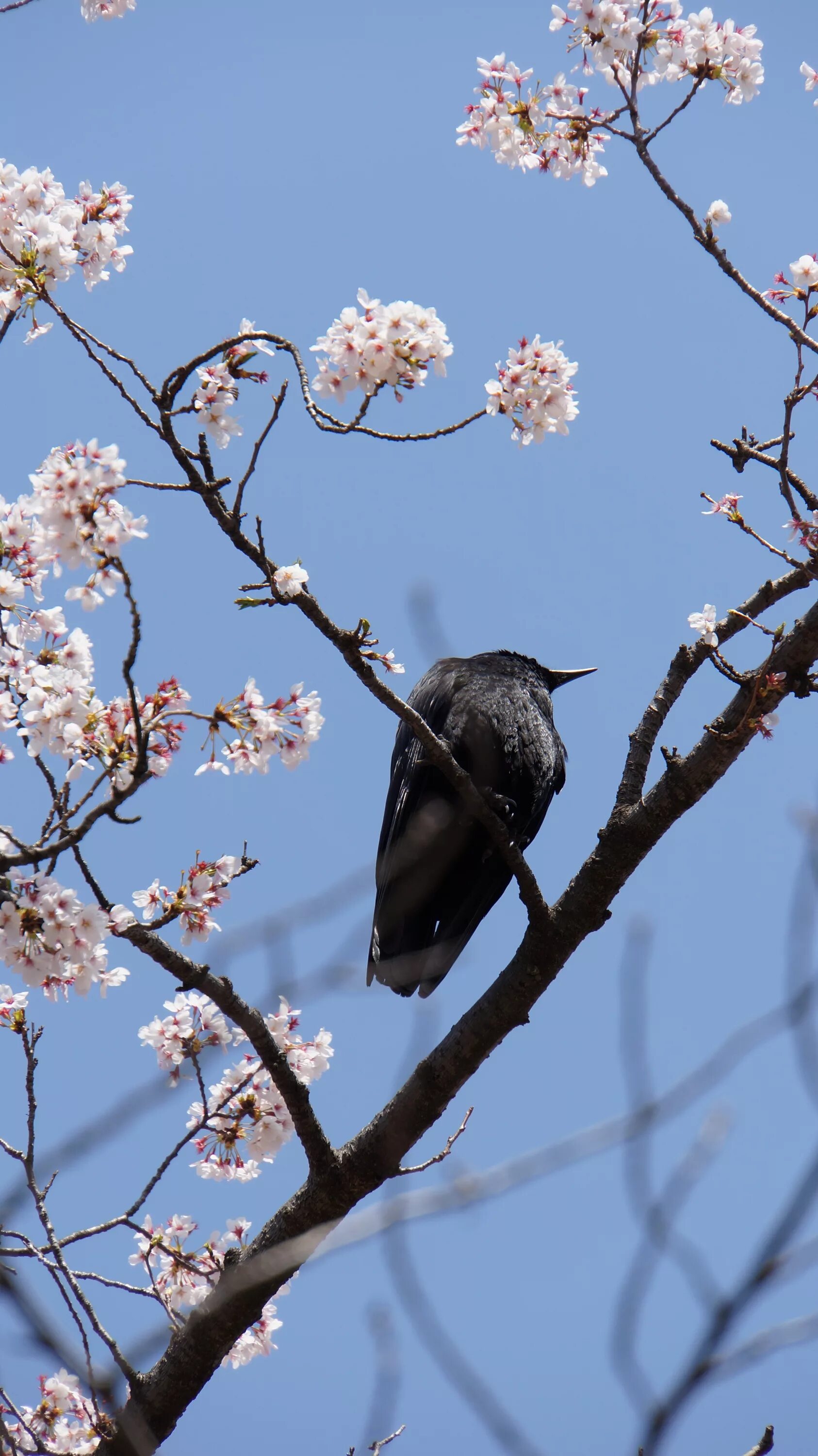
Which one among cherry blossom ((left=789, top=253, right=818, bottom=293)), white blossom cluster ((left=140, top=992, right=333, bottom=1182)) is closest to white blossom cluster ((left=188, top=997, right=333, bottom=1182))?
white blossom cluster ((left=140, top=992, right=333, bottom=1182))

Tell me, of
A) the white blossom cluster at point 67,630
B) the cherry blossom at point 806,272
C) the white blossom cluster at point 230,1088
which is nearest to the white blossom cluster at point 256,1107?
the white blossom cluster at point 230,1088

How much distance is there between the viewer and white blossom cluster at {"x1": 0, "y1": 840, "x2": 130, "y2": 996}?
2543 millimetres

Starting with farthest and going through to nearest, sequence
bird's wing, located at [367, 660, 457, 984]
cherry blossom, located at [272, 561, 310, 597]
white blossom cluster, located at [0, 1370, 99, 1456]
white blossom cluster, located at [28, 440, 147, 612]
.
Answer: bird's wing, located at [367, 660, 457, 984] → white blossom cluster, located at [0, 1370, 99, 1456] → cherry blossom, located at [272, 561, 310, 597] → white blossom cluster, located at [28, 440, 147, 612]

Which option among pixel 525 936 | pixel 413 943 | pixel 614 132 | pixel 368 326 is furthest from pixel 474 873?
pixel 614 132

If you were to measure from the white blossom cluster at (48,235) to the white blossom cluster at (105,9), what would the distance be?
1.36 meters

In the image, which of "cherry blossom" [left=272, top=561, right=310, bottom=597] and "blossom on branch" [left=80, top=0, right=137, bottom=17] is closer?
"cherry blossom" [left=272, top=561, right=310, bottom=597]

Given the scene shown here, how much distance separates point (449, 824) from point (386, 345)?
2037 mm

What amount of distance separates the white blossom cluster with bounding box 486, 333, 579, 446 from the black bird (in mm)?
1508

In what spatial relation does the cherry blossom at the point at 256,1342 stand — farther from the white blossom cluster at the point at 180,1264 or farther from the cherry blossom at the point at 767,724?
the cherry blossom at the point at 767,724

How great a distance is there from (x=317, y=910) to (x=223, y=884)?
1.17m

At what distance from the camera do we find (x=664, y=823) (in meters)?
3.55

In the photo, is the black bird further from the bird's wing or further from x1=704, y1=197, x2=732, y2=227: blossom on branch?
x1=704, y1=197, x2=732, y2=227: blossom on branch

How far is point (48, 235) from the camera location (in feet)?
10.4

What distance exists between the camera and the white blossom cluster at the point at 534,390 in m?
3.41
